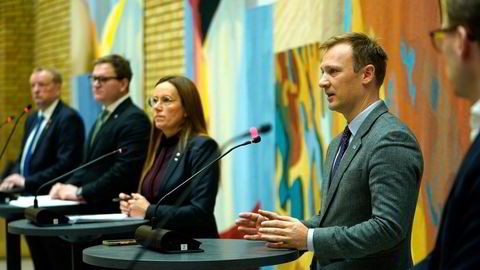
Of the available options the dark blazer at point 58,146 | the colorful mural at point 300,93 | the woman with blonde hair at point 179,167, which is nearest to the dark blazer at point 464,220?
the colorful mural at point 300,93

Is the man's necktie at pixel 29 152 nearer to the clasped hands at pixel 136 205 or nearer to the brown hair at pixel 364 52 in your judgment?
the clasped hands at pixel 136 205

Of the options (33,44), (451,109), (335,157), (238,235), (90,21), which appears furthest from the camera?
(33,44)

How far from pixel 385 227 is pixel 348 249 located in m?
0.17

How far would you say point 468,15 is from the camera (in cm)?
192

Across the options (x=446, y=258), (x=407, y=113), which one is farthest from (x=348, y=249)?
(x=407, y=113)

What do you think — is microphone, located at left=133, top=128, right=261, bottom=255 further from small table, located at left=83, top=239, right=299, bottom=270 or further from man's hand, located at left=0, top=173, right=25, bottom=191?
man's hand, located at left=0, top=173, right=25, bottom=191

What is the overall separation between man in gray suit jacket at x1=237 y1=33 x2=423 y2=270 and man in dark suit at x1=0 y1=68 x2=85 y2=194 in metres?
3.25

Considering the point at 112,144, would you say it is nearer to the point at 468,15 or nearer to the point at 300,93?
the point at 300,93

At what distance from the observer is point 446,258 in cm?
201

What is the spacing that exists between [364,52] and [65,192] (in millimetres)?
2956

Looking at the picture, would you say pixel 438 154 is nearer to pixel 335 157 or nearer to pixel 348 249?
pixel 335 157

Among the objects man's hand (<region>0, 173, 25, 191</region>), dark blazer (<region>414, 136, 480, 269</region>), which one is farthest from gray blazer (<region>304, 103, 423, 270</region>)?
man's hand (<region>0, 173, 25, 191</region>)

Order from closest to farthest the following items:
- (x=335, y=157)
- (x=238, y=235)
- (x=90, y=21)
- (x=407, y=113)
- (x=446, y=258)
A: (x=446, y=258)
(x=335, y=157)
(x=407, y=113)
(x=238, y=235)
(x=90, y=21)

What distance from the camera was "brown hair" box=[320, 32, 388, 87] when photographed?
330 cm
